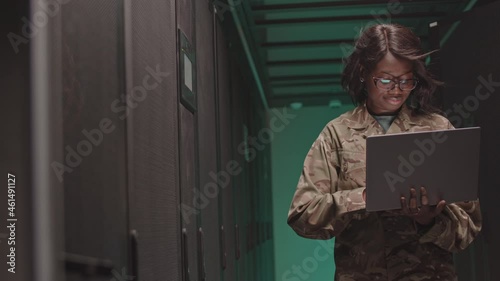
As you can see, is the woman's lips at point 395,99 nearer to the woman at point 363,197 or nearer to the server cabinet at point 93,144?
the woman at point 363,197

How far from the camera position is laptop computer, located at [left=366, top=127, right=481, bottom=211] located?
2.22 meters

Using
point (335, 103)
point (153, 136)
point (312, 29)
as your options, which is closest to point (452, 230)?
point (153, 136)

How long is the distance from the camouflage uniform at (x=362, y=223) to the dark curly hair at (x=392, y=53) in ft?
0.26

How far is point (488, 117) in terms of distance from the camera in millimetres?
3988

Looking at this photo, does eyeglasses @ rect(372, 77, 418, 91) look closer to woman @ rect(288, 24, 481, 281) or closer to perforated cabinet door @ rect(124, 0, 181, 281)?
woman @ rect(288, 24, 481, 281)

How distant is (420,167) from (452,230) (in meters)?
0.23

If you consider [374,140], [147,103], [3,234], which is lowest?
[3,234]

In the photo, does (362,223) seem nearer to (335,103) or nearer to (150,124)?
(150,124)

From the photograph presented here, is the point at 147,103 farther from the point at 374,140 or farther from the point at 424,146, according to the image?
the point at 424,146

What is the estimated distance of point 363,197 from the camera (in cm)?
230

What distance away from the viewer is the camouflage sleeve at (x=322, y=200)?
232 centimetres

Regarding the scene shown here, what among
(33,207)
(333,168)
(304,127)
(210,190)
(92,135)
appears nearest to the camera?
(33,207)

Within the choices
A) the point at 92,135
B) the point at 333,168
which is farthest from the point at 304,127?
the point at 92,135

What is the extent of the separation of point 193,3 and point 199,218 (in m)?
0.95
